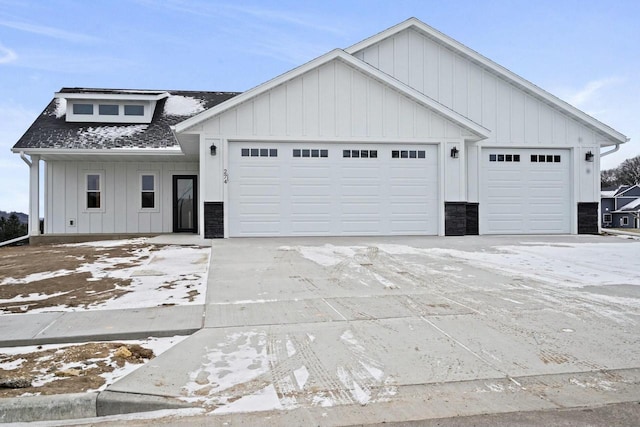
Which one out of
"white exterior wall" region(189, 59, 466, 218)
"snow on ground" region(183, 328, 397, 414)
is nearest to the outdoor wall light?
"white exterior wall" region(189, 59, 466, 218)

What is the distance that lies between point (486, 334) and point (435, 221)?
9.53 m

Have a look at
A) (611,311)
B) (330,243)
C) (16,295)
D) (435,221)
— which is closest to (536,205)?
(435,221)

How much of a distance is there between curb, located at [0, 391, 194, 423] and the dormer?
1556 cm

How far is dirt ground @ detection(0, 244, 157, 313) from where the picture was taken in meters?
6.09

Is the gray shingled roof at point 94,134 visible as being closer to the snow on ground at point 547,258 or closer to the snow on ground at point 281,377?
the snow on ground at point 547,258

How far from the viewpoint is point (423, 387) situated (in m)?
3.56

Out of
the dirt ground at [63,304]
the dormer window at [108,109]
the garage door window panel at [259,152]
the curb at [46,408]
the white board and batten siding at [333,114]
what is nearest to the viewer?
the curb at [46,408]

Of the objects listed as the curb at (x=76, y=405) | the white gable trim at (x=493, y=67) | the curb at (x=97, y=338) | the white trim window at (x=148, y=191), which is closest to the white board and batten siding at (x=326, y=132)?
the white gable trim at (x=493, y=67)

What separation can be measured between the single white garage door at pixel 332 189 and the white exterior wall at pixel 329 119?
1.02 ft

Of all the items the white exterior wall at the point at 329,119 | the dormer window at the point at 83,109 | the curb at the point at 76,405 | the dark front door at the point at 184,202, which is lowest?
the curb at the point at 76,405

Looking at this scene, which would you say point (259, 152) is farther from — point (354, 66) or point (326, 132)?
point (354, 66)

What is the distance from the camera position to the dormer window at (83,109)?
55.9 ft

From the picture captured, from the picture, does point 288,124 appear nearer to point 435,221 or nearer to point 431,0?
point 435,221

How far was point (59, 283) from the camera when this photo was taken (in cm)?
720
